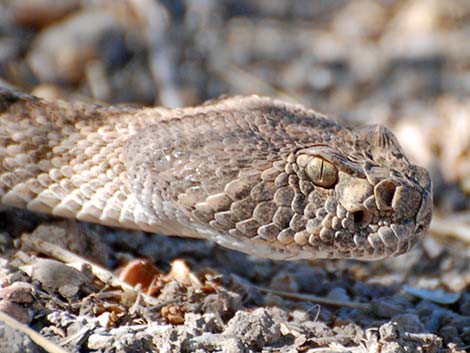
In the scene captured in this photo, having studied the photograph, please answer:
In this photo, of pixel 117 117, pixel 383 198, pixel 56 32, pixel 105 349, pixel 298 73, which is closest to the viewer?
pixel 105 349

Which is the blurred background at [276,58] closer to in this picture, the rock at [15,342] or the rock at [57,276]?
the rock at [57,276]

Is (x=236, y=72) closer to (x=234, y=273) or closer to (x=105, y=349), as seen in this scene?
(x=234, y=273)

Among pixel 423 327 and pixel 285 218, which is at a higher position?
pixel 285 218

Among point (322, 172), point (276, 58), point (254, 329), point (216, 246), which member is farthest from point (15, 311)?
point (276, 58)

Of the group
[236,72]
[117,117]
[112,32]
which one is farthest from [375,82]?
[117,117]

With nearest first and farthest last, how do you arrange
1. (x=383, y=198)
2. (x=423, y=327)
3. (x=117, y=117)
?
(x=383, y=198), (x=423, y=327), (x=117, y=117)

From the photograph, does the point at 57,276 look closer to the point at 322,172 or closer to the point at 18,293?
the point at 18,293

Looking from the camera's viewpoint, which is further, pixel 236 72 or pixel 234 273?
pixel 236 72
